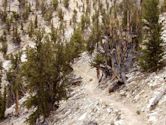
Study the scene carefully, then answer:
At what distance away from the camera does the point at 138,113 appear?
90.8ft

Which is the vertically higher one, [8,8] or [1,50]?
[8,8]

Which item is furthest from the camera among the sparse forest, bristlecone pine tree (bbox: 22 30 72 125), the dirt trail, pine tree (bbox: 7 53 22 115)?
pine tree (bbox: 7 53 22 115)

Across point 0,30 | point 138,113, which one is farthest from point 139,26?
point 0,30

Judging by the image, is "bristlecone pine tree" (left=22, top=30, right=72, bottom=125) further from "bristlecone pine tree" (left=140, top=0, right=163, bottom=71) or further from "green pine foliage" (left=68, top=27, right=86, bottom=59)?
"green pine foliage" (left=68, top=27, right=86, bottom=59)

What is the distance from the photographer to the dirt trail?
2680 centimetres

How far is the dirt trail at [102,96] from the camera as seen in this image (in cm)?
2680

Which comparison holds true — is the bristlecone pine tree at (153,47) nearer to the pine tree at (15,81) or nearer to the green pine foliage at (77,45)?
the pine tree at (15,81)

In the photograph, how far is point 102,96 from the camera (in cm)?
3547

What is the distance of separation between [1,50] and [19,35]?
7.79m

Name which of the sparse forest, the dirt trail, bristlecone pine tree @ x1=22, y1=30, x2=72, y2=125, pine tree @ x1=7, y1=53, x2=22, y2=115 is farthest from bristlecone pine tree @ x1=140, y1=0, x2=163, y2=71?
pine tree @ x1=7, y1=53, x2=22, y2=115

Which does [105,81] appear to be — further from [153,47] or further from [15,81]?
[15,81]

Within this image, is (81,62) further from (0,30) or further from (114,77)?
(0,30)

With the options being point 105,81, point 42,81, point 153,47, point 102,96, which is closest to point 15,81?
point 105,81

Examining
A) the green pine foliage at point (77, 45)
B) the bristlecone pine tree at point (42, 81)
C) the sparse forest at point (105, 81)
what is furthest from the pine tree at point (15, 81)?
the green pine foliage at point (77, 45)
